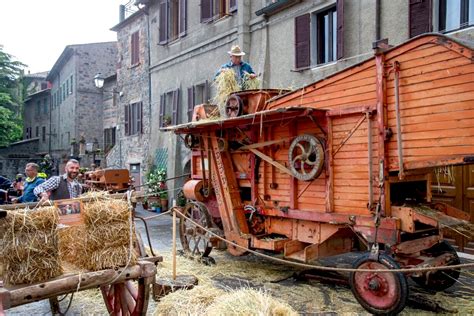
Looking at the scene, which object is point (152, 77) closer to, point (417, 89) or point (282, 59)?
point (282, 59)

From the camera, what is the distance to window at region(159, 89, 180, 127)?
1716cm

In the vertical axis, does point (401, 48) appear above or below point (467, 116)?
above

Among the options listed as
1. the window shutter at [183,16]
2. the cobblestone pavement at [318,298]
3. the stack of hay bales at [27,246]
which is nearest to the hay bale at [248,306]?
the stack of hay bales at [27,246]

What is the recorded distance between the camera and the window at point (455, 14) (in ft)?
26.4

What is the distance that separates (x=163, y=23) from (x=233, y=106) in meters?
12.3

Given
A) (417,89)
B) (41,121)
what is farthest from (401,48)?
(41,121)

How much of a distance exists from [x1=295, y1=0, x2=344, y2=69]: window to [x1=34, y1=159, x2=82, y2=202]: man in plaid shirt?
7.22 metres

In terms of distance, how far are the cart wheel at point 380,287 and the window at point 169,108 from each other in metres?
12.7

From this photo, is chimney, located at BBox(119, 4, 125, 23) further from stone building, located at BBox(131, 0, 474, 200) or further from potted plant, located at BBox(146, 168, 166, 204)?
potted plant, located at BBox(146, 168, 166, 204)

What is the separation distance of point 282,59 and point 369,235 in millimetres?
7758

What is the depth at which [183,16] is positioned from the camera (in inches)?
664

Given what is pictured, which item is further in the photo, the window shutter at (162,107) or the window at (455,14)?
the window shutter at (162,107)

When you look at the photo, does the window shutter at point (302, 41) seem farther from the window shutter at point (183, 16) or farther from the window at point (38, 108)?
the window at point (38, 108)

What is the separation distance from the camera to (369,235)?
555cm
